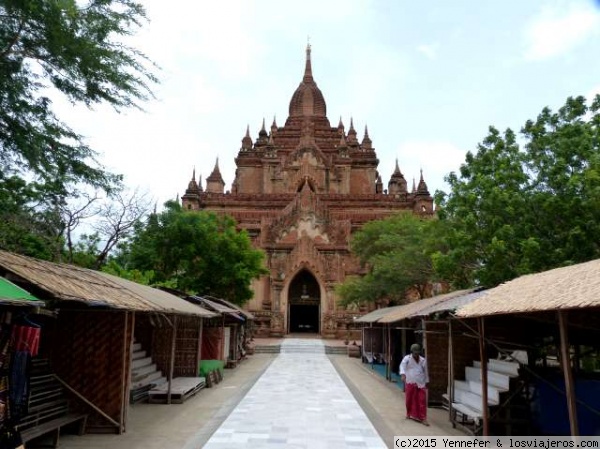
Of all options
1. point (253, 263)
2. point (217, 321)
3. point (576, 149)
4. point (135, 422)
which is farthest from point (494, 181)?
point (253, 263)

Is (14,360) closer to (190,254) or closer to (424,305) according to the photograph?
(424,305)

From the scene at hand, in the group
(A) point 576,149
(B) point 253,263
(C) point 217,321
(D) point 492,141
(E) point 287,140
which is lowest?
(C) point 217,321

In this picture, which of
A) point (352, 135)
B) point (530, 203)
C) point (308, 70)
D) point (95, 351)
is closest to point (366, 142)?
point (352, 135)

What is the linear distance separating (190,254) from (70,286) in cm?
1526

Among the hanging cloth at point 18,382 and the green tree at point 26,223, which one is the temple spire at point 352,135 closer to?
the green tree at point 26,223

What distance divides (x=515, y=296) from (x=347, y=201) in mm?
31279

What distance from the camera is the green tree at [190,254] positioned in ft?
71.5

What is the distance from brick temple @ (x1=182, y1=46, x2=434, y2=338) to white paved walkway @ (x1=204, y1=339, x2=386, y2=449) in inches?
561

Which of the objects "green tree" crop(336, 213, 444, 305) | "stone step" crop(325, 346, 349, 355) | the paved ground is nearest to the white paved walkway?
the paved ground

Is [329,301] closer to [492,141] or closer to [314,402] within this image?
[492,141]

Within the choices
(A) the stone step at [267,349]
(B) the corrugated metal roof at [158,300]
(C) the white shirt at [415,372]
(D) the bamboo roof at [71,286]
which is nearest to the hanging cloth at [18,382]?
(D) the bamboo roof at [71,286]

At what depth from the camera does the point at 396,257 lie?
2066cm

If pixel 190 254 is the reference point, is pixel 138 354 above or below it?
below

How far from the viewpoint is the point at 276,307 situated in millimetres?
29547
